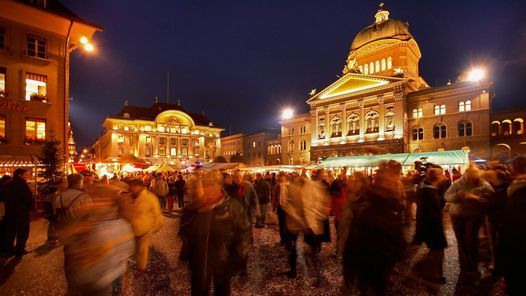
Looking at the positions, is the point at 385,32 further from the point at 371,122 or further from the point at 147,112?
the point at 147,112

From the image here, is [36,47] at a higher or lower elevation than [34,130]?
higher

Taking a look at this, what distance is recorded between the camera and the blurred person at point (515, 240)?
301 centimetres

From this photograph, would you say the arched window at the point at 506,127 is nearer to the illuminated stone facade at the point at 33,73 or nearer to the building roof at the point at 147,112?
the illuminated stone facade at the point at 33,73

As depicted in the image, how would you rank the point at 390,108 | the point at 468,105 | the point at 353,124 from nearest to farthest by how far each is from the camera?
the point at 468,105 → the point at 390,108 → the point at 353,124

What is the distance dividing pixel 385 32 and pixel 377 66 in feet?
18.2

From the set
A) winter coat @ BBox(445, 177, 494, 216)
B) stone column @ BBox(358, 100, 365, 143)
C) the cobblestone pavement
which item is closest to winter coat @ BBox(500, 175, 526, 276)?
the cobblestone pavement

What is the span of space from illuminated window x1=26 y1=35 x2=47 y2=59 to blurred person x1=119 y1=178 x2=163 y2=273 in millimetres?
20401

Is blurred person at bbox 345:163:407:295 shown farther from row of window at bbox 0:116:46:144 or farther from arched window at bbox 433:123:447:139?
arched window at bbox 433:123:447:139

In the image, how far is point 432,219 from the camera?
575cm

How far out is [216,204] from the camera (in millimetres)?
3582

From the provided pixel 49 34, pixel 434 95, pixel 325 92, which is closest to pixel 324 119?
pixel 325 92

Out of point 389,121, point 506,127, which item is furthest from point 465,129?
point 389,121

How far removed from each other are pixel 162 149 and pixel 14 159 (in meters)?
55.2

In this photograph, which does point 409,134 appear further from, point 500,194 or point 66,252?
point 66,252
